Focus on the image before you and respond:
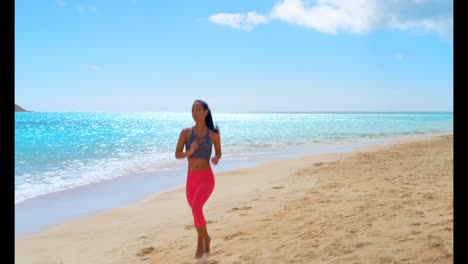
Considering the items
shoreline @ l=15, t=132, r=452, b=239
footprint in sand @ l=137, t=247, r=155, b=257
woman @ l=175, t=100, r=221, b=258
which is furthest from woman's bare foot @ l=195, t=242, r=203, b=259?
shoreline @ l=15, t=132, r=452, b=239

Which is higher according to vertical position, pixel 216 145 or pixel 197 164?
pixel 216 145

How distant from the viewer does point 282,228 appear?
5789mm

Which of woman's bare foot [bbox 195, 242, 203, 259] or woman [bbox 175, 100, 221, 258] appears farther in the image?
woman's bare foot [bbox 195, 242, 203, 259]

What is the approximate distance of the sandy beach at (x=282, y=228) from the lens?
14.7 feet

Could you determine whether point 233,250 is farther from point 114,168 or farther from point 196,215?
point 114,168

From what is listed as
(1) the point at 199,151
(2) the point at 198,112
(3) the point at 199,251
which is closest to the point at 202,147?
(1) the point at 199,151

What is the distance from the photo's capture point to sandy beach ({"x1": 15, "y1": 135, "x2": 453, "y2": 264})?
14.7 ft

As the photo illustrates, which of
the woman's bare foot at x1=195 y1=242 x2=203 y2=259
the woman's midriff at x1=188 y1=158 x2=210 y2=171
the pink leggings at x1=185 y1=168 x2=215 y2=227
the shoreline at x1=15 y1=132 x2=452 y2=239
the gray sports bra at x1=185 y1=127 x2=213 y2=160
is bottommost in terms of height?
the shoreline at x1=15 y1=132 x2=452 y2=239

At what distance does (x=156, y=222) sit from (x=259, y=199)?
2.47 metres

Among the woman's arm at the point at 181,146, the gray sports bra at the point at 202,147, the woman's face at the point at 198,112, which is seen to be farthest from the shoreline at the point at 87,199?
the woman's face at the point at 198,112

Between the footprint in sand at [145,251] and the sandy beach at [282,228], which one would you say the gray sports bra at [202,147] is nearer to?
the sandy beach at [282,228]

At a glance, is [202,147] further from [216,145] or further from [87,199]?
[87,199]

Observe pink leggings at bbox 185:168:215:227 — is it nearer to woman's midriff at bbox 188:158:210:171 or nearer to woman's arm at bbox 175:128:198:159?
woman's midriff at bbox 188:158:210:171
